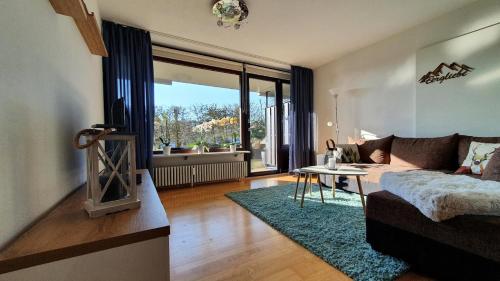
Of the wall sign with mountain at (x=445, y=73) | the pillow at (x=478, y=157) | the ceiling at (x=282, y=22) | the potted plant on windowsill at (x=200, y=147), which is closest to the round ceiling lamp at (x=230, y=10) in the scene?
the ceiling at (x=282, y=22)

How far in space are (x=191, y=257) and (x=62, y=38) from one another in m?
1.54

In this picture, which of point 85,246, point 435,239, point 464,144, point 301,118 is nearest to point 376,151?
point 464,144

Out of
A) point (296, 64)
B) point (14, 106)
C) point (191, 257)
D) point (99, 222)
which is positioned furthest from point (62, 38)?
point (296, 64)

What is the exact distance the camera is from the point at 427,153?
269 centimetres

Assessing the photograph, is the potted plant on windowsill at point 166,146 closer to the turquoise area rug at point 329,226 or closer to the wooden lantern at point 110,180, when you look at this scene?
the turquoise area rug at point 329,226

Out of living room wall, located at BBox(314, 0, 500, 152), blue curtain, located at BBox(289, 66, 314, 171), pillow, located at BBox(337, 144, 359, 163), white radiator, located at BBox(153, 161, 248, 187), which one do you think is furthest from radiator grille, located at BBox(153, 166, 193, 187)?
living room wall, located at BBox(314, 0, 500, 152)

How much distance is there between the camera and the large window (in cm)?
369

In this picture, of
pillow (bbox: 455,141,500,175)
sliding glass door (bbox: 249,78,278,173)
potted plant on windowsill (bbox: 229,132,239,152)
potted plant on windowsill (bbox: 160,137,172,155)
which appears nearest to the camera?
pillow (bbox: 455,141,500,175)

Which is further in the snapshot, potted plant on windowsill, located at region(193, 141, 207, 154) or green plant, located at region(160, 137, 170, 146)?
potted plant on windowsill, located at region(193, 141, 207, 154)

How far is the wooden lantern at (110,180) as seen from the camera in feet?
2.40

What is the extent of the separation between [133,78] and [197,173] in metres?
1.83

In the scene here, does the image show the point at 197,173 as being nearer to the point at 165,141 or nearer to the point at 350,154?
the point at 165,141

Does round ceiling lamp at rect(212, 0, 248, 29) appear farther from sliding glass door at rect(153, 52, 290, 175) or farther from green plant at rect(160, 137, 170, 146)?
green plant at rect(160, 137, 170, 146)

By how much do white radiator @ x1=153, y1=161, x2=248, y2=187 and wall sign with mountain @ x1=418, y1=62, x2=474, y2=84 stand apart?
→ 3228 millimetres
